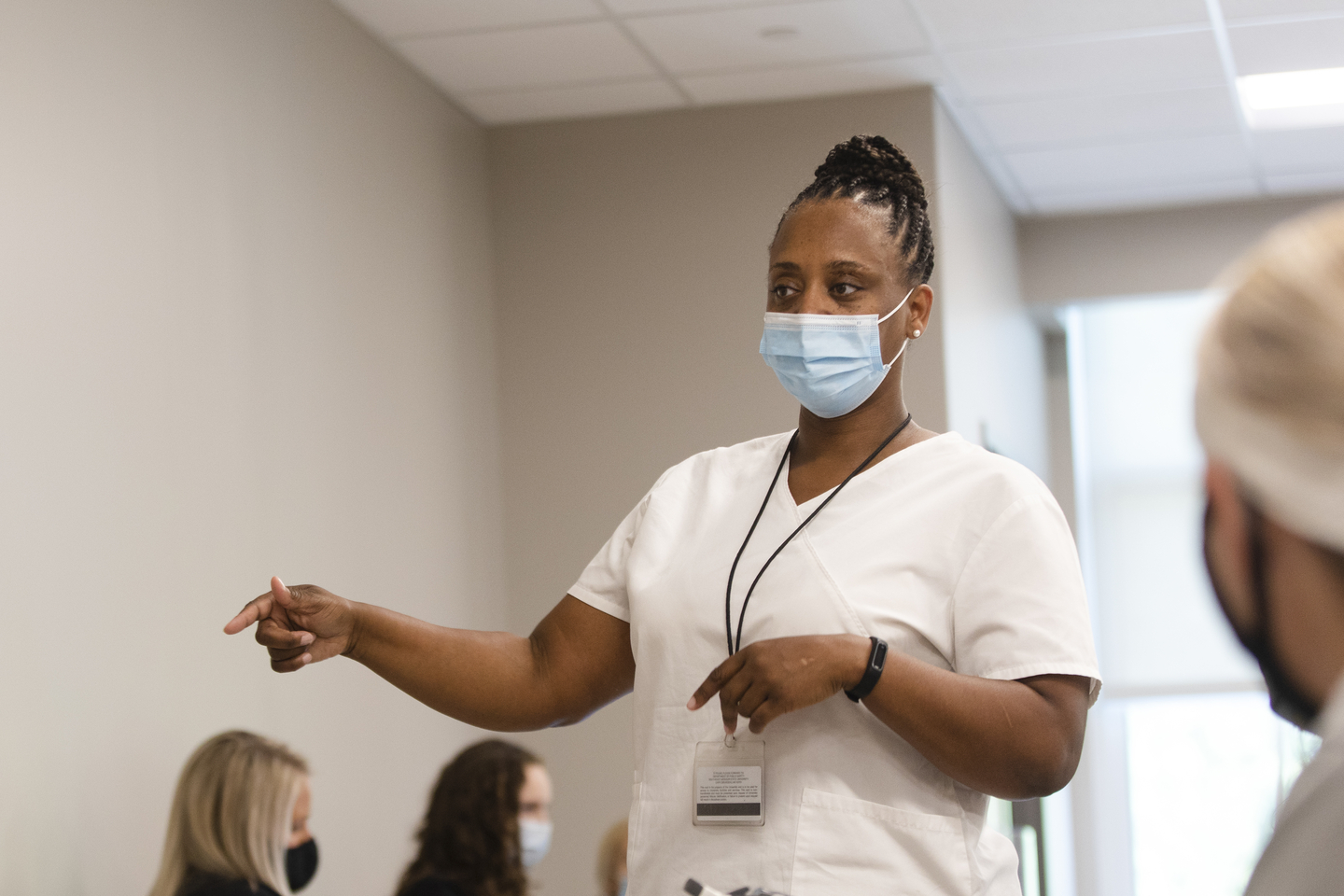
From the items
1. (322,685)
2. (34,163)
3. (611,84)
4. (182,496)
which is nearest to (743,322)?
(611,84)

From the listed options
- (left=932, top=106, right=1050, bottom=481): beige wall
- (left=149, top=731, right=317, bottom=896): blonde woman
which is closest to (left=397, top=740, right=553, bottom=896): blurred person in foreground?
(left=149, top=731, right=317, bottom=896): blonde woman

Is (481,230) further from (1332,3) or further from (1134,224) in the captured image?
(1134,224)

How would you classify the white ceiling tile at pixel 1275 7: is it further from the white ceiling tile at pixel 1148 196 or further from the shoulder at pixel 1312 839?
the shoulder at pixel 1312 839

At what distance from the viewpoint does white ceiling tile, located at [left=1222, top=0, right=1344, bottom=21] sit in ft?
12.6

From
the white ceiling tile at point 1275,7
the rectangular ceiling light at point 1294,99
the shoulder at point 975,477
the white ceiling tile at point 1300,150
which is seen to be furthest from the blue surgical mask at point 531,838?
the white ceiling tile at point 1300,150

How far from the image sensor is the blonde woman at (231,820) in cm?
252

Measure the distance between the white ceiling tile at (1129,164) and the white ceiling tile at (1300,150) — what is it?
0.26 feet

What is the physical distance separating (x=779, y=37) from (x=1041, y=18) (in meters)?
0.70

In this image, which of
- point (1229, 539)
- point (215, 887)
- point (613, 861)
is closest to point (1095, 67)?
point (613, 861)

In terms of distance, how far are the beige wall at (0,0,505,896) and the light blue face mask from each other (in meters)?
1.38

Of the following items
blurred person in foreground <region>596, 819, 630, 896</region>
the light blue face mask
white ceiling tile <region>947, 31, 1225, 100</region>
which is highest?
white ceiling tile <region>947, 31, 1225, 100</region>

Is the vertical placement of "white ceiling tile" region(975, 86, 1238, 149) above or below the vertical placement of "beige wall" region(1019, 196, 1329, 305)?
above

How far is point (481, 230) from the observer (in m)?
4.56

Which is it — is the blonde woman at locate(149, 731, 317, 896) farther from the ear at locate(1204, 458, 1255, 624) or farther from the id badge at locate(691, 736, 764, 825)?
the ear at locate(1204, 458, 1255, 624)
